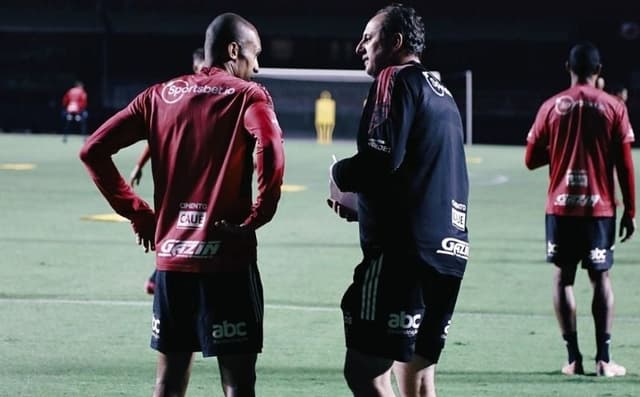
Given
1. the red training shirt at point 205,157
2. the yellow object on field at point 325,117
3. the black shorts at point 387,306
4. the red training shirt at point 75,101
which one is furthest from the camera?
the red training shirt at point 75,101

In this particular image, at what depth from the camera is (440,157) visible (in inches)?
200

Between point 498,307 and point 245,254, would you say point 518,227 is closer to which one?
point 498,307

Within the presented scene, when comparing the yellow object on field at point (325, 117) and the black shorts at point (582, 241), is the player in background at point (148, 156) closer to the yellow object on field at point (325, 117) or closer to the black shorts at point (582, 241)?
the black shorts at point (582, 241)

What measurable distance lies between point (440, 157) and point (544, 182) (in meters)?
22.2

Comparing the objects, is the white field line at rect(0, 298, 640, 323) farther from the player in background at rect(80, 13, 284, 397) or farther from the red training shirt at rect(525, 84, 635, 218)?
the player in background at rect(80, 13, 284, 397)

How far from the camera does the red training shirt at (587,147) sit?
8.12 metres

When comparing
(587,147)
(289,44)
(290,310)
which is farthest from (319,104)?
(587,147)

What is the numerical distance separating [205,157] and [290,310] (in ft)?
17.9

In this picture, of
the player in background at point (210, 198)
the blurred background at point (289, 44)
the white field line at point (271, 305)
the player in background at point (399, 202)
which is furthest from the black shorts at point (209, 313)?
the blurred background at point (289, 44)

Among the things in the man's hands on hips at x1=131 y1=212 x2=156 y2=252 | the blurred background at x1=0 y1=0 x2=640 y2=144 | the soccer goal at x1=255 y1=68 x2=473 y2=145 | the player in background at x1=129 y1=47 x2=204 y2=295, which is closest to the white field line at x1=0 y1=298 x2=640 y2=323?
the player in background at x1=129 y1=47 x2=204 y2=295

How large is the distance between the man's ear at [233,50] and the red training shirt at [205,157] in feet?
0.25

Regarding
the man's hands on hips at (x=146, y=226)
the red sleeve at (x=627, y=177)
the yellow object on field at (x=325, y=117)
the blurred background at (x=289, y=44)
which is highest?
the blurred background at (x=289, y=44)

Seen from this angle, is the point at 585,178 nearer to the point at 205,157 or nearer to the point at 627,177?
the point at 627,177

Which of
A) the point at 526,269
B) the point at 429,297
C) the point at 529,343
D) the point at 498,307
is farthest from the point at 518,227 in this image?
the point at 429,297
